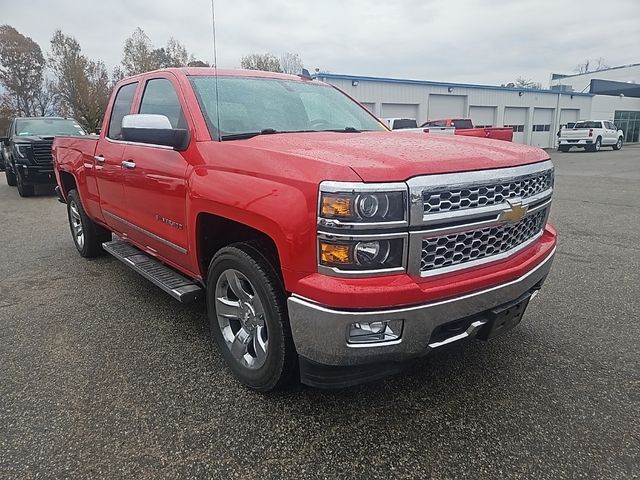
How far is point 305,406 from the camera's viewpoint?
259 centimetres

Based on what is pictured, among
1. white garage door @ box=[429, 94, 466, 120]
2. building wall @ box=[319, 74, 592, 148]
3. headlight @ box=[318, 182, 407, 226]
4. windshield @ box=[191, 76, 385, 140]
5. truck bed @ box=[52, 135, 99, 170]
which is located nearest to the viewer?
headlight @ box=[318, 182, 407, 226]

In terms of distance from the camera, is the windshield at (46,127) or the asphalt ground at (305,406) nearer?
the asphalt ground at (305,406)

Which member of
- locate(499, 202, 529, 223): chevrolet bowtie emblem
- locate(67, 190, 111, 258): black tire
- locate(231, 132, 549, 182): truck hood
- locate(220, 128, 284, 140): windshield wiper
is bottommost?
locate(67, 190, 111, 258): black tire

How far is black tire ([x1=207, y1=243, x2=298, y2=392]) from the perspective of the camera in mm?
Answer: 2340

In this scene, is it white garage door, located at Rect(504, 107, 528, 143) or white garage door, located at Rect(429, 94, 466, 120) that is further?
white garage door, located at Rect(504, 107, 528, 143)

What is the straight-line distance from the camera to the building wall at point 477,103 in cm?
2588

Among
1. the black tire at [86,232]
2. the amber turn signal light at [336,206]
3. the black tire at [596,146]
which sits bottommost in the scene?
the black tire at [86,232]

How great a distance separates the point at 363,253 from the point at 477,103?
32.7 m

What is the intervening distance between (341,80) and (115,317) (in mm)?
22338

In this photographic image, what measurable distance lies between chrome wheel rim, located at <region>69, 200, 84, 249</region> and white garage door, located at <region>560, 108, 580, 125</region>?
40053 millimetres

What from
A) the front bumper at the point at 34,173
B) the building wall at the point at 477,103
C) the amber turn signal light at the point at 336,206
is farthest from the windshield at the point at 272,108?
the building wall at the point at 477,103

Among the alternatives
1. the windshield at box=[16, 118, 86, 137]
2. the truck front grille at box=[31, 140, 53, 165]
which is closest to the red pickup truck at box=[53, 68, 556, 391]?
the truck front grille at box=[31, 140, 53, 165]

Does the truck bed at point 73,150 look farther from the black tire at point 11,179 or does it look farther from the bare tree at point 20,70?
the bare tree at point 20,70

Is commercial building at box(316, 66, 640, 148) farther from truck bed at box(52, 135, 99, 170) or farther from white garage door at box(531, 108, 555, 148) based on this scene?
truck bed at box(52, 135, 99, 170)
